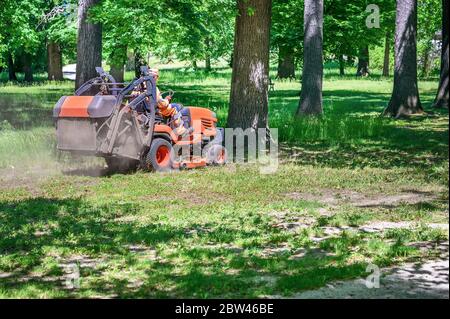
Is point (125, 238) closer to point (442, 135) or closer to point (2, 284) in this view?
point (2, 284)

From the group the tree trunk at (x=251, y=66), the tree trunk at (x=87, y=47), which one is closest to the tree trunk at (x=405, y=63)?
the tree trunk at (x=251, y=66)

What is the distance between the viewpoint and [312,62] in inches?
869

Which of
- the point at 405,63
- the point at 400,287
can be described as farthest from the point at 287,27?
the point at 400,287

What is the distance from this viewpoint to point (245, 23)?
1538 centimetres

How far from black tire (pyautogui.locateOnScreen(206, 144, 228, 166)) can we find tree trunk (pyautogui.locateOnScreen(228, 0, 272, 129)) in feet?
6.81

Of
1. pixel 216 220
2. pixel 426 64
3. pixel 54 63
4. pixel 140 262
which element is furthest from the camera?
pixel 426 64

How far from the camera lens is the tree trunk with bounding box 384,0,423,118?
69.7 feet

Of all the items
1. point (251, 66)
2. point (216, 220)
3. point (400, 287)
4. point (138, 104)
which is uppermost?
point (251, 66)

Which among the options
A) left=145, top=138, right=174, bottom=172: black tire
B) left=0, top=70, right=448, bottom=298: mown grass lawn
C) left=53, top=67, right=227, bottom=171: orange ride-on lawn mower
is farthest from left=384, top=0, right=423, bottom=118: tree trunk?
left=145, top=138, right=174, bottom=172: black tire

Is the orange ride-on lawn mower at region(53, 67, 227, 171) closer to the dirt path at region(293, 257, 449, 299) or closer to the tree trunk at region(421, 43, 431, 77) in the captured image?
the dirt path at region(293, 257, 449, 299)

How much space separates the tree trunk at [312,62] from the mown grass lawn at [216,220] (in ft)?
16.5

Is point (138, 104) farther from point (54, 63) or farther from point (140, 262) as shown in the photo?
point (54, 63)

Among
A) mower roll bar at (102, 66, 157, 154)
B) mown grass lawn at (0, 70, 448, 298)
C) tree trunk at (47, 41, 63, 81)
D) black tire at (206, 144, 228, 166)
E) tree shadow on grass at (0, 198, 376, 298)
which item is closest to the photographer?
tree shadow on grass at (0, 198, 376, 298)

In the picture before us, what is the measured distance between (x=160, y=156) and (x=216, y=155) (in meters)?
1.17
